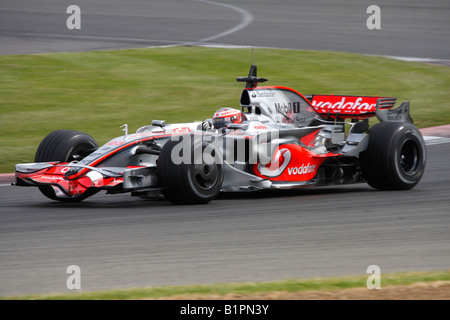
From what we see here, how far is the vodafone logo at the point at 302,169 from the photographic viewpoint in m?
10.4

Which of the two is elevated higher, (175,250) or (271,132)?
(271,132)

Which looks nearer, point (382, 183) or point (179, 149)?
point (179, 149)

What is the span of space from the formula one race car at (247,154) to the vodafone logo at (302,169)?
0.01 metres

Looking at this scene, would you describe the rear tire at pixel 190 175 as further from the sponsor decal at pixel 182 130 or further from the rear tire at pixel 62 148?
the rear tire at pixel 62 148

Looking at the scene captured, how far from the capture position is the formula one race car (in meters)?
9.37

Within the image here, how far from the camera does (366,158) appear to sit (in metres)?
10.7

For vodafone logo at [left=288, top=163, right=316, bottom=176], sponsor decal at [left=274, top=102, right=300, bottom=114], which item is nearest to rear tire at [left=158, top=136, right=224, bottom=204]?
vodafone logo at [left=288, top=163, right=316, bottom=176]

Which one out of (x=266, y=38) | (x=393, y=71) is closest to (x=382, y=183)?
(x=393, y=71)

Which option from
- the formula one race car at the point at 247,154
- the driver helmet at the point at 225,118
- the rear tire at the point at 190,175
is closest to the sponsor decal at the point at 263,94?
the formula one race car at the point at 247,154

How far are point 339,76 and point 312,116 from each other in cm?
1085

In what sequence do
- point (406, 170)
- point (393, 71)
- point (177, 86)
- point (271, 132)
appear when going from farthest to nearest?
point (393, 71) < point (177, 86) < point (406, 170) < point (271, 132)

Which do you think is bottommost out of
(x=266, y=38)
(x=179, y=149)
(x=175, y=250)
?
(x=175, y=250)

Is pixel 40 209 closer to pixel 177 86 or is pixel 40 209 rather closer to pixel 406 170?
pixel 406 170
